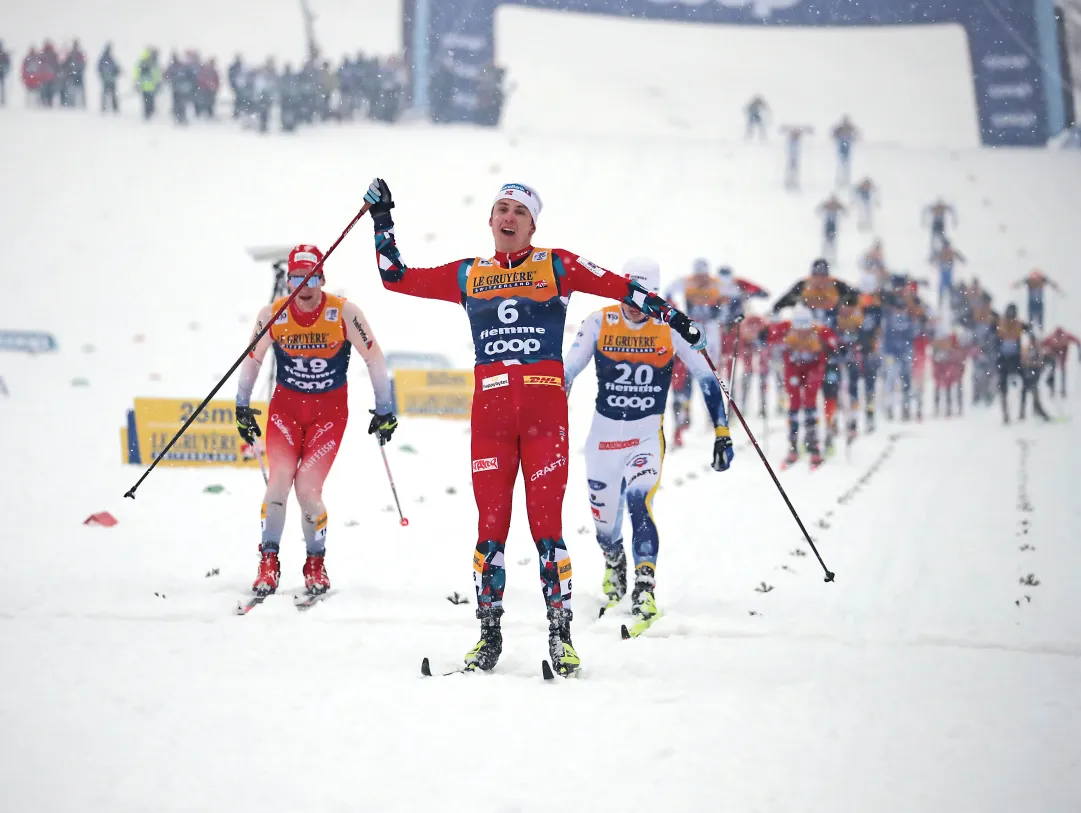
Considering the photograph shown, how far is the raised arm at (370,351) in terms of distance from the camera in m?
6.92

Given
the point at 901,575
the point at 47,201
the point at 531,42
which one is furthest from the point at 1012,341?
the point at 531,42

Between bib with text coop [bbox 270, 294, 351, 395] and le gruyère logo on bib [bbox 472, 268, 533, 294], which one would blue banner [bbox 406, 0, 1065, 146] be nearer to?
bib with text coop [bbox 270, 294, 351, 395]

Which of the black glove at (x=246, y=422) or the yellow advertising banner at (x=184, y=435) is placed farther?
the yellow advertising banner at (x=184, y=435)

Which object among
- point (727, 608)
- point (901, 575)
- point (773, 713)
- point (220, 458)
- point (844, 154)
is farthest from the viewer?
point (844, 154)

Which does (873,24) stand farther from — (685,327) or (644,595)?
(685,327)

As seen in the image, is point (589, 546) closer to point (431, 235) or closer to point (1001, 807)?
point (1001, 807)

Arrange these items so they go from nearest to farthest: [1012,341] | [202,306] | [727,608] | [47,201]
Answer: [727,608]
[1012,341]
[202,306]
[47,201]

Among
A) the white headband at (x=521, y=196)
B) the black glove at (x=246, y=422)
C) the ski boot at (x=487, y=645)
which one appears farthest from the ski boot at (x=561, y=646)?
the black glove at (x=246, y=422)

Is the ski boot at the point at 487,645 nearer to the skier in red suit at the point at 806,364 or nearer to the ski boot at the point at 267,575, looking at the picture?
the ski boot at the point at 267,575

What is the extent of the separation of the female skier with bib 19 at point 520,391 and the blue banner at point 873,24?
30.0 meters

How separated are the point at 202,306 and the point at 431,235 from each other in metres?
6.57

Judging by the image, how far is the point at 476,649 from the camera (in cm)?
507

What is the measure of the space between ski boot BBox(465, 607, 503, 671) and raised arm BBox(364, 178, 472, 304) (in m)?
1.54

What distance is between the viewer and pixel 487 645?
199 inches
